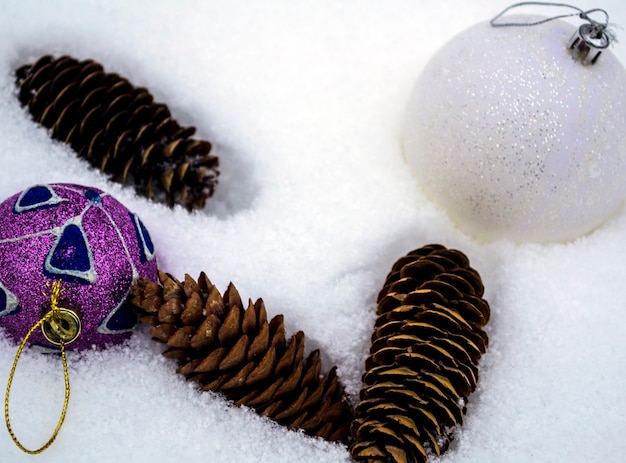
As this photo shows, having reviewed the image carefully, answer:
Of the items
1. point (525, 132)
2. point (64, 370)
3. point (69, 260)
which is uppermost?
point (525, 132)

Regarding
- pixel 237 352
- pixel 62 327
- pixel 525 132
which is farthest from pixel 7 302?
pixel 525 132

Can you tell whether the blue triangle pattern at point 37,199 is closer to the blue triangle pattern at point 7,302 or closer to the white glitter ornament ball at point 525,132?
the blue triangle pattern at point 7,302

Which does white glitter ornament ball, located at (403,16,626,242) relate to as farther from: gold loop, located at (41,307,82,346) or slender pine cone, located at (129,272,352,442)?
gold loop, located at (41,307,82,346)

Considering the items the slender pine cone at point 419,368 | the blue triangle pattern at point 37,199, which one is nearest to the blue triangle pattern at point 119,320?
the blue triangle pattern at point 37,199

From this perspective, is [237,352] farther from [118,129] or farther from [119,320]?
[118,129]

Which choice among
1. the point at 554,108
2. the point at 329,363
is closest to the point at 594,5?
the point at 554,108

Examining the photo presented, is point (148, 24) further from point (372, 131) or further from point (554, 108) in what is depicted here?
point (554, 108)

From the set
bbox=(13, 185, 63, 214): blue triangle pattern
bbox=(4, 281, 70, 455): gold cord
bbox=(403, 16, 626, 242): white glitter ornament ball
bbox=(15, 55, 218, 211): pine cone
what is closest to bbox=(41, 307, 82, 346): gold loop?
bbox=(4, 281, 70, 455): gold cord
